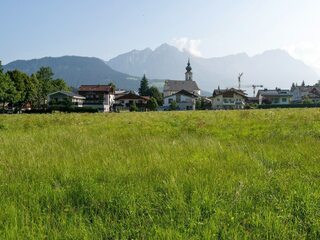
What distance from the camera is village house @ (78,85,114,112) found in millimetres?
122006

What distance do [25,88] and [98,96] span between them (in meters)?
32.6

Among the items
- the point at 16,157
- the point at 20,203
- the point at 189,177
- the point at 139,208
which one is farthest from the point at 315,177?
the point at 16,157

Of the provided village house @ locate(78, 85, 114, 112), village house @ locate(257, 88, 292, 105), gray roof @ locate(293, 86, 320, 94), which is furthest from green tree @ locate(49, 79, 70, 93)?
gray roof @ locate(293, 86, 320, 94)

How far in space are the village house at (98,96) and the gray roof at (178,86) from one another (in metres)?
31.0

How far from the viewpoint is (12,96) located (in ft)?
268

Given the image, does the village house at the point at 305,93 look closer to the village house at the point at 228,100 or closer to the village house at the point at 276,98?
the village house at the point at 276,98

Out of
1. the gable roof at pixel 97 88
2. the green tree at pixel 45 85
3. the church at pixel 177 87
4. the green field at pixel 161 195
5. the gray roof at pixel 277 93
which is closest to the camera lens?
the green field at pixel 161 195

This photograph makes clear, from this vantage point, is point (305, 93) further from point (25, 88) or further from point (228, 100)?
point (25, 88)

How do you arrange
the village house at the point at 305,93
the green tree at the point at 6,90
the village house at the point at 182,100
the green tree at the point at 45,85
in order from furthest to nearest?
the village house at the point at 305,93 → the village house at the point at 182,100 → the green tree at the point at 45,85 → the green tree at the point at 6,90

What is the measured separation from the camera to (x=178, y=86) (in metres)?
152

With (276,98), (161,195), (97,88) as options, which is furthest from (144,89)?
(161,195)

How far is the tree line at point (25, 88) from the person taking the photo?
78469mm

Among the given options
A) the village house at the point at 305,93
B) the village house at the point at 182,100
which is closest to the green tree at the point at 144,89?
the village house at the point at 182,100

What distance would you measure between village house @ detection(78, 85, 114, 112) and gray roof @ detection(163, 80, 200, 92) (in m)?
31.0
